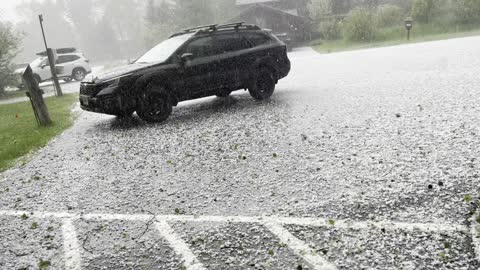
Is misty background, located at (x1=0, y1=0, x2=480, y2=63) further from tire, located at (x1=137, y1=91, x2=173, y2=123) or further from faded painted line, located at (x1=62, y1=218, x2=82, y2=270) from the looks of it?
faded painted line, located at (x1=62, y1=218, x2=82, y2=270)

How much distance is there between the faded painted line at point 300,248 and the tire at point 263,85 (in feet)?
20.8

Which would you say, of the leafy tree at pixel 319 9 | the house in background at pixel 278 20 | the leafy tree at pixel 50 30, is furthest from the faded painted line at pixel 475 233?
the leafy tree at pixel 50 30

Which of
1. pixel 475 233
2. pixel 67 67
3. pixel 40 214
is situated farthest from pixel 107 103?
pixel 67 67

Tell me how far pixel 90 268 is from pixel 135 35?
221 feet

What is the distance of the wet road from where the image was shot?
10.6 feet

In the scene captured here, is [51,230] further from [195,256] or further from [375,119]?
[375,119]

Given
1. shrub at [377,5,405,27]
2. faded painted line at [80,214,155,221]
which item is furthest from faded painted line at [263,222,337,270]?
shrub at [377,5,405,27]

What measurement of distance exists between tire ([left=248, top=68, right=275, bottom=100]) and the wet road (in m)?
1.59

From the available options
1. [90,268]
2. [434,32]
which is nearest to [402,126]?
[90,268]

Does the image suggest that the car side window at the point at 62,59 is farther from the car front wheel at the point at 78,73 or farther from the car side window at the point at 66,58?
the car front wheel at the point at 78,73

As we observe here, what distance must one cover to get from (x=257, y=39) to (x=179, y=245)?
7.13m

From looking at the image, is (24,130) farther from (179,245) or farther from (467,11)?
(467,11)

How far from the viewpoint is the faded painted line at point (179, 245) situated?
3127 millimetres

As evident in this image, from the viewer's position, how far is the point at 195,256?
10.6 feet
